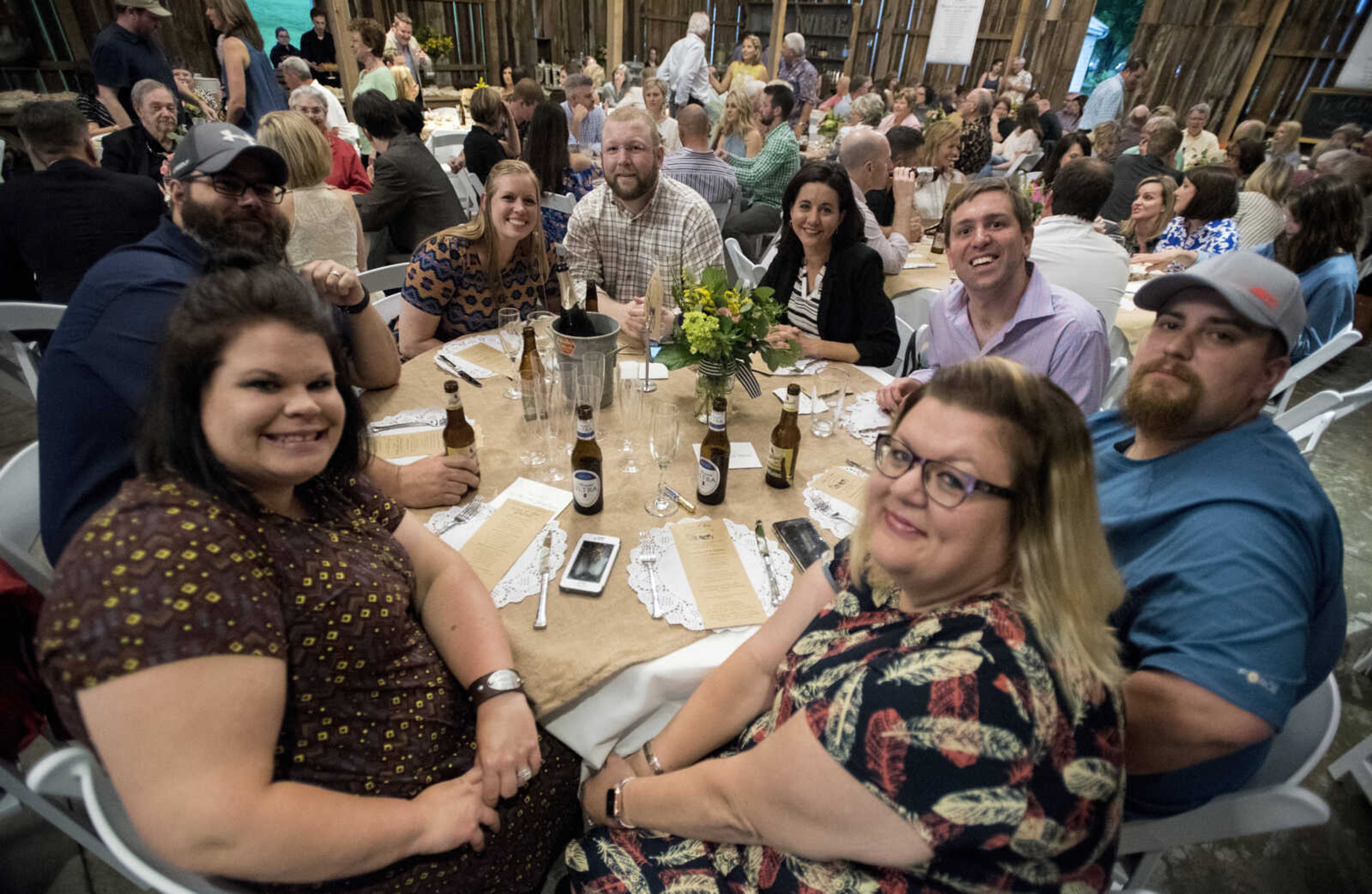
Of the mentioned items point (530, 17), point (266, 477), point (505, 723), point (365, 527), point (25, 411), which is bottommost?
point (25, 411)

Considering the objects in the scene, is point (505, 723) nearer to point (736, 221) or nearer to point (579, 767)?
point (579, 767)

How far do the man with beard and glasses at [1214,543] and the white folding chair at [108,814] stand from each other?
1558 millimetres

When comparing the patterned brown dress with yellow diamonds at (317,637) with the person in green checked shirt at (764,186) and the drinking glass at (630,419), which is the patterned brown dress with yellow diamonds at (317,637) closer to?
the drinking glass at (630,419)

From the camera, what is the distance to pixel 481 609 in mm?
1311

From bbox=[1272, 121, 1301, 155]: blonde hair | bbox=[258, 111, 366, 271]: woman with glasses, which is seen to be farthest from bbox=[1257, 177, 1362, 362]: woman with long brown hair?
bbox=[258, 111, 366, 271]: woman with glasses

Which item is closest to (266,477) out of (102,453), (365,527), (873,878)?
(365,527)

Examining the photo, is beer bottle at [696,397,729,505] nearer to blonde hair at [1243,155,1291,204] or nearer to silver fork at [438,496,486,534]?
silver fork at [438,496,486,534]

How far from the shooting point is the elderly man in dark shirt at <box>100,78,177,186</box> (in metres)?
4.13

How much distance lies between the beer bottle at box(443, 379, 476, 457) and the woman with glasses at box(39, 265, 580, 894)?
0.28 m

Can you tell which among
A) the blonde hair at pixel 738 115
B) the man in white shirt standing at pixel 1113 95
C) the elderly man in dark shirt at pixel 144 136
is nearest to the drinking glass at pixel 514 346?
the elderly man in dark shirt at pixel 144 136

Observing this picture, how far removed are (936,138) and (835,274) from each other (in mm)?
2972

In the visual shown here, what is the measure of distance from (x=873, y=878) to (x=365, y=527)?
1.11 metres

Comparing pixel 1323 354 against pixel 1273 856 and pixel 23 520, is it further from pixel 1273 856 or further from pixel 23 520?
pixel 23 520

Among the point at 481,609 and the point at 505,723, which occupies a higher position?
the point at 481,609
